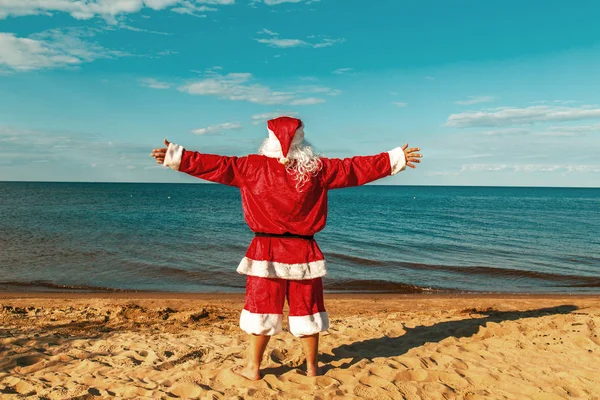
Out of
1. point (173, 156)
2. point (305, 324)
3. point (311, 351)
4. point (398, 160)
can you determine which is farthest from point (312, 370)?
point (173, 156)

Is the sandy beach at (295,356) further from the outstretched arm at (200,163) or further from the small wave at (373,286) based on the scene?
the small wave at (373,286)

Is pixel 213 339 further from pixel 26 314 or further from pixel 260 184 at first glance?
pixel 26 314

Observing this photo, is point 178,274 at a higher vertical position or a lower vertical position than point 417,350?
lower

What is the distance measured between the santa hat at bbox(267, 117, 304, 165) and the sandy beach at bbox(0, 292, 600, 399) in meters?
→ 2.02

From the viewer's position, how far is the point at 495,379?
4105mm

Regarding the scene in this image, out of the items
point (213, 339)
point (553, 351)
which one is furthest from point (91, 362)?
point (553, 351)

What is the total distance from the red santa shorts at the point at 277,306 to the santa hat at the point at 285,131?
41.5 inches

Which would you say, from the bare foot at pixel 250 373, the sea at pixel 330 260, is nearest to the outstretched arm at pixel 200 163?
the bare foot at pixel 250 373

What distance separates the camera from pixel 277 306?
3871 mm

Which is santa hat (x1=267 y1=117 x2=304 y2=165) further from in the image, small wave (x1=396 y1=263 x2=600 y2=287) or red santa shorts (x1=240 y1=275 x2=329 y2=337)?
small wave (x1=396 y1=263 x2=600 y2=287)

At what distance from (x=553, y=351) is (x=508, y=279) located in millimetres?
8104

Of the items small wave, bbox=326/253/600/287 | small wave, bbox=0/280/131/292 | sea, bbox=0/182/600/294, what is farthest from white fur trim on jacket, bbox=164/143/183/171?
small wave, bbox=326/253/600/287

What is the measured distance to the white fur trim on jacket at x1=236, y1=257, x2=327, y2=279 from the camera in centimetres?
378

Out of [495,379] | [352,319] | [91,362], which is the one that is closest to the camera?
[495,379]
